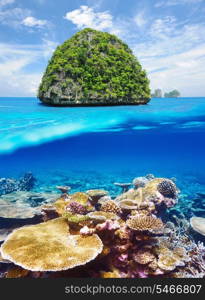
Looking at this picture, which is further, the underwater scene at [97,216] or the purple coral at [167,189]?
the purple coral at [167,189]

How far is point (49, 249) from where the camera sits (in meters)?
3.63

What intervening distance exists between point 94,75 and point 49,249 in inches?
533

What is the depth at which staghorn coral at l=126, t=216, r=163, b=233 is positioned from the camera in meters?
4.18

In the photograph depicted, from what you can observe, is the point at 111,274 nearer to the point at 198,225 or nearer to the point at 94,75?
the point at 198,225

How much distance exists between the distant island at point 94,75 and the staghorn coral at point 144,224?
11329 millimetres

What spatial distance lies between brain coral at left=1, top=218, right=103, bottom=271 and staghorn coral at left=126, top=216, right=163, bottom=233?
2.45 ft

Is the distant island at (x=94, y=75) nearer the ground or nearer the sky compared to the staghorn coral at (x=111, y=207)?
nearer the sky

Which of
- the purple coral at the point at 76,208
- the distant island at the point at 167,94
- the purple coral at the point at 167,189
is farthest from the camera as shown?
the distant island at the point at 167,94

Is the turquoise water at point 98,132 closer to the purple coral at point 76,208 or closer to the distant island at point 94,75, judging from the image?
the distant island at point 94,75

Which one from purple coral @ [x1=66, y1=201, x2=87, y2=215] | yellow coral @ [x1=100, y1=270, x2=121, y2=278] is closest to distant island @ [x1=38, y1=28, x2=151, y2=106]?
purple coral @ [x1=66, y1=201, x2=87, y2=215]

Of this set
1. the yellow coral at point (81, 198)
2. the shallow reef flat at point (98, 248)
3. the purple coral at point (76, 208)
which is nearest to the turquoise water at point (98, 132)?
the yellow coral at point (81, 198)

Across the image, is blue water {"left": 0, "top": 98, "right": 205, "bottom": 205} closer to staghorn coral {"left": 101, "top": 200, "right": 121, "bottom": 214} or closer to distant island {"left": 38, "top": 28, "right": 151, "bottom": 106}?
distant island {"left": 38, "top": 28, "right": 151, "bottom": 106}

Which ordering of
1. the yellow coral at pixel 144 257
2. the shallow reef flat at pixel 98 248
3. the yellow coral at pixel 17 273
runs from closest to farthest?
the shallow reef flat at pixel 98 248 → the yellow coral at pixel 17 273 → the yellow coral at pixel 144 257

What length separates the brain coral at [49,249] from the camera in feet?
11.0
